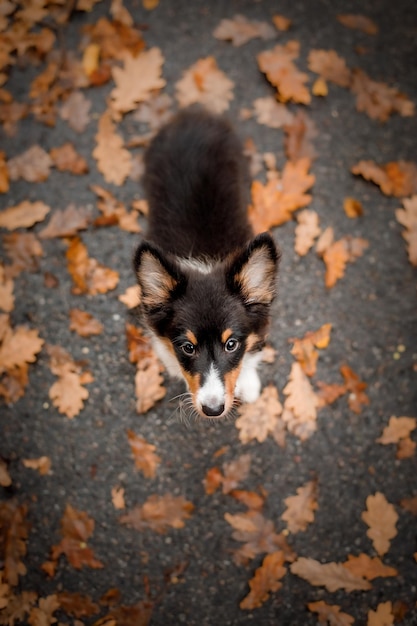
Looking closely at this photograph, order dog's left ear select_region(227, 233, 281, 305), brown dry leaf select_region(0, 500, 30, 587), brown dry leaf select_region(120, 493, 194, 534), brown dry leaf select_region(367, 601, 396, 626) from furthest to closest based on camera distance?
1. brown dry leaf select_region(120, 493, 194, 534)
2. brown dry leaf select_region(0, 500, 30, 587)
3. brown dry leaf select_region(367, 601, 396, 626)
4. dog's left ear select_region(227, 233, 281, 305)

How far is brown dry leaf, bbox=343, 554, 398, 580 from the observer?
3.90 m

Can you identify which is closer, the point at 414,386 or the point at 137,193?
the point at 414,386

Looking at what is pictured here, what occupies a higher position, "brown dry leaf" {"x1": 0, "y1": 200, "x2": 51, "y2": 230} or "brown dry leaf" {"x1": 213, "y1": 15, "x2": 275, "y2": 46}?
"brown dry leaf" {"x1": 213, "y1": 15, "x2": 275, "y2": 46}

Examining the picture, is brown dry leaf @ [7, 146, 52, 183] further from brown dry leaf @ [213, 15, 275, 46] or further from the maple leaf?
brown dry leaf @ [213, 15, 275, 46]

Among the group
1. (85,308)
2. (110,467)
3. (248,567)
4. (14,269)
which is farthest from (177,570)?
(14,269)

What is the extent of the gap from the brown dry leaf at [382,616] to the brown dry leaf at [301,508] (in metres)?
0.70

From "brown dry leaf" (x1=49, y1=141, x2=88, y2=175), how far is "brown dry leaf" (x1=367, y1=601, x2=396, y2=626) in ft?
13.3

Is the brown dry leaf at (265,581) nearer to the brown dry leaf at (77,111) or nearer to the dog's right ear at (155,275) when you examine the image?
the dog's right ear at (155,275)

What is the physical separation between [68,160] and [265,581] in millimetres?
3705

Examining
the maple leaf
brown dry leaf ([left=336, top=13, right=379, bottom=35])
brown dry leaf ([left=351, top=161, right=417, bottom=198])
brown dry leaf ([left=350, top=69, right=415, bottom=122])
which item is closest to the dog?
the maple leaf

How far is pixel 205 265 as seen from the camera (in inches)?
143

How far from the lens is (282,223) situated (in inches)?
181

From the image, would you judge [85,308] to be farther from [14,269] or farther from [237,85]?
[237,85]

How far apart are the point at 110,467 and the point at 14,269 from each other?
1.79m
